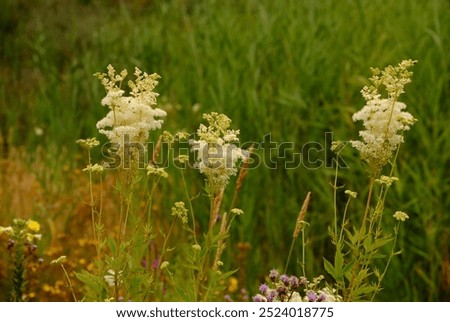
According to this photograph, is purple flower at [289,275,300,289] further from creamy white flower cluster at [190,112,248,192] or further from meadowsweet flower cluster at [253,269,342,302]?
creamy white flower cluster at [190,112,248,192]

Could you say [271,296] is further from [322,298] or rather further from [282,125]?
[282,125]

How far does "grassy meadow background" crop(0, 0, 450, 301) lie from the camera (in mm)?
3693

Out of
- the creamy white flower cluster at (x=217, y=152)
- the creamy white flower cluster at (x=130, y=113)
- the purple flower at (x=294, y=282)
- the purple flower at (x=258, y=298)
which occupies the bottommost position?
the purple flower at (x=258, y=298)

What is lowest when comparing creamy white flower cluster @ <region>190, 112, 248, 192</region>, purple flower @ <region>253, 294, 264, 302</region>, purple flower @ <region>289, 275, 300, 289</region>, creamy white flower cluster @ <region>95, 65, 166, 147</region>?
purple flower @ <region>253, 294, 264, 302</region>

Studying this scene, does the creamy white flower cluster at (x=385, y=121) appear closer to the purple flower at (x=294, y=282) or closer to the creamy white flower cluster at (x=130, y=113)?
the purple flower at (x=294, y=282)

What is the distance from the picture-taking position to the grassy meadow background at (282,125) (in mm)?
3693

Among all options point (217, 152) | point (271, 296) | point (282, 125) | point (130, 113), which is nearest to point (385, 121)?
point (217, 152)

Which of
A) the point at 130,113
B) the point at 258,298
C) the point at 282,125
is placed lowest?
the point at 258,298

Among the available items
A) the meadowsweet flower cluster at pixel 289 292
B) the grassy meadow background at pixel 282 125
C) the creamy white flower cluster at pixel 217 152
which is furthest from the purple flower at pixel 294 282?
the grassy meadow background at pixel 282 125

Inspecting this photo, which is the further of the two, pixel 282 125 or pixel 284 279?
pixel 282 125

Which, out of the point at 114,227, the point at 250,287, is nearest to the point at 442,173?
the point at 250,287

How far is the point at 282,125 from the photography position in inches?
167

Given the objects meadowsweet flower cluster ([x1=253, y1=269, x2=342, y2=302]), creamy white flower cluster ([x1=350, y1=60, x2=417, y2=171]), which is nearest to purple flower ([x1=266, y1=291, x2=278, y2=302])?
meadowsweet flower cluster ([x1=253, y1=269, x2=342, y2=302])
